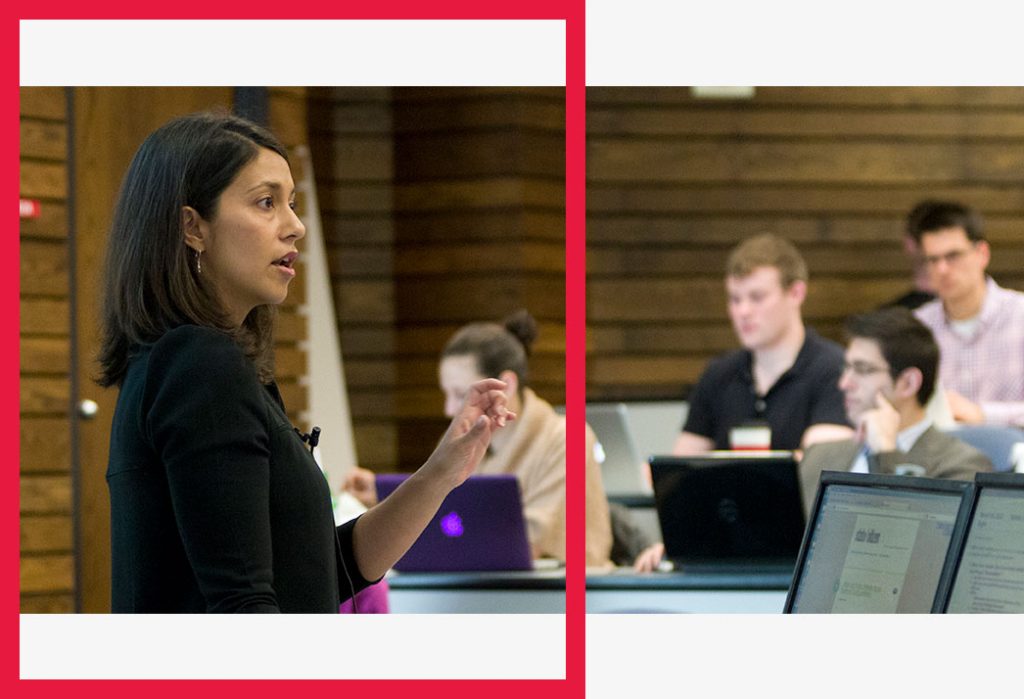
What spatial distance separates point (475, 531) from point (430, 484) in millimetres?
2136

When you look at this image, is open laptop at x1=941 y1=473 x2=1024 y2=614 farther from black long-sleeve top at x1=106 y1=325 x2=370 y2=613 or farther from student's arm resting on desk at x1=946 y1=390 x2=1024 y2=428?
student's arm resting on desk at x1=946 y1=390 x2=1024 y2=428

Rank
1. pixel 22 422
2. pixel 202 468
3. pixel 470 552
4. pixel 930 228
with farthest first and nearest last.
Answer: pixel 930 228, pixel 22 422, pixel 470 552, pixel 202 468

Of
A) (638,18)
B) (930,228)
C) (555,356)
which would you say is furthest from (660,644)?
(555,356)

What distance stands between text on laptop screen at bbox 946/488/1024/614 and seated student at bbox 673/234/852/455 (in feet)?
10.3

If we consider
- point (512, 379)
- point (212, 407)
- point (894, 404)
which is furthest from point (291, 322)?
point (212, 407)

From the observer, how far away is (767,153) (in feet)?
20.6

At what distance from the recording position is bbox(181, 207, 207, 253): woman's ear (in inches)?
55.5

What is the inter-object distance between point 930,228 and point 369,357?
225cm

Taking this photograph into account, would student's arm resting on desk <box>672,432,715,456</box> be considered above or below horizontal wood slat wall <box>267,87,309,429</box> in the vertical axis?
below

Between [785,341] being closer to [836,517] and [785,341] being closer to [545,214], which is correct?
[545,214]

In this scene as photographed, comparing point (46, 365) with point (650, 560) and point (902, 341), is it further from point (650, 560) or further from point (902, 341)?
point (902, 341)

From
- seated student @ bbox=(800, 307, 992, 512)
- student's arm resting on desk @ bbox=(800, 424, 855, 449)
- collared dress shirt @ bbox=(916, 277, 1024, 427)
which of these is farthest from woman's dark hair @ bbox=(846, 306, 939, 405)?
collared dress shirt @ bbox=(916, 277, 1024, 427)

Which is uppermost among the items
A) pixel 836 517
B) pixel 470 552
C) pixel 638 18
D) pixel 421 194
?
pixel 421 194

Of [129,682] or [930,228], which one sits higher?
[930,228]
